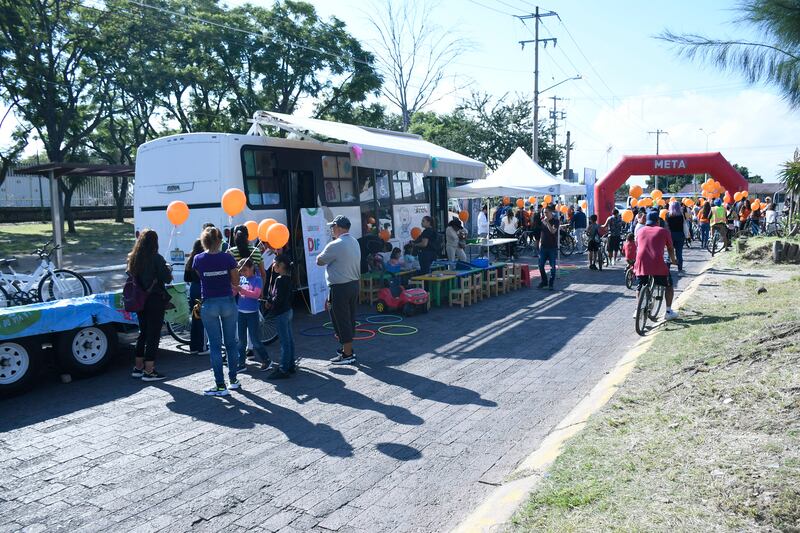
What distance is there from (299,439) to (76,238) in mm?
27587

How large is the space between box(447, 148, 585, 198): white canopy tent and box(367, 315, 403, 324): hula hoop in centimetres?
858

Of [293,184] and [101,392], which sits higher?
[293,184]

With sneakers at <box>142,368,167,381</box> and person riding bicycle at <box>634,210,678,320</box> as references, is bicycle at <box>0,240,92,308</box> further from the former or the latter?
person riding bicycle at <box>634,210,678,320</box>

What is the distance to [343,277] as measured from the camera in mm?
7941

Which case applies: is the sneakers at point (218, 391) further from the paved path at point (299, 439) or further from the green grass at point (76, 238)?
the green grass at point (76, 238)

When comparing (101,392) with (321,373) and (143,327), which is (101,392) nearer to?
(143,327)

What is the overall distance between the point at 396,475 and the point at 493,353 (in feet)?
13.7

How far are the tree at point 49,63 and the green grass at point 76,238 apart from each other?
9.24 ft

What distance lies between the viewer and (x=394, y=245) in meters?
14.7

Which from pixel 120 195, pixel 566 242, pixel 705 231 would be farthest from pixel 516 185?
pixel 120 195

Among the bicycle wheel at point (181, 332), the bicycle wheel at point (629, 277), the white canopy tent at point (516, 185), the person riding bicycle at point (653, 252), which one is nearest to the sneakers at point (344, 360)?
the bicycle wheel at point (181, 332)

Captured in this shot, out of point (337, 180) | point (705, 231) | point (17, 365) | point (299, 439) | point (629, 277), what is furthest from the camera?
point (705, 231)

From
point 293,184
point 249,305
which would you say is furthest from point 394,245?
point 249,305

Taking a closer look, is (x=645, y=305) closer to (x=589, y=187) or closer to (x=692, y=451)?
(x=692, y=451)
